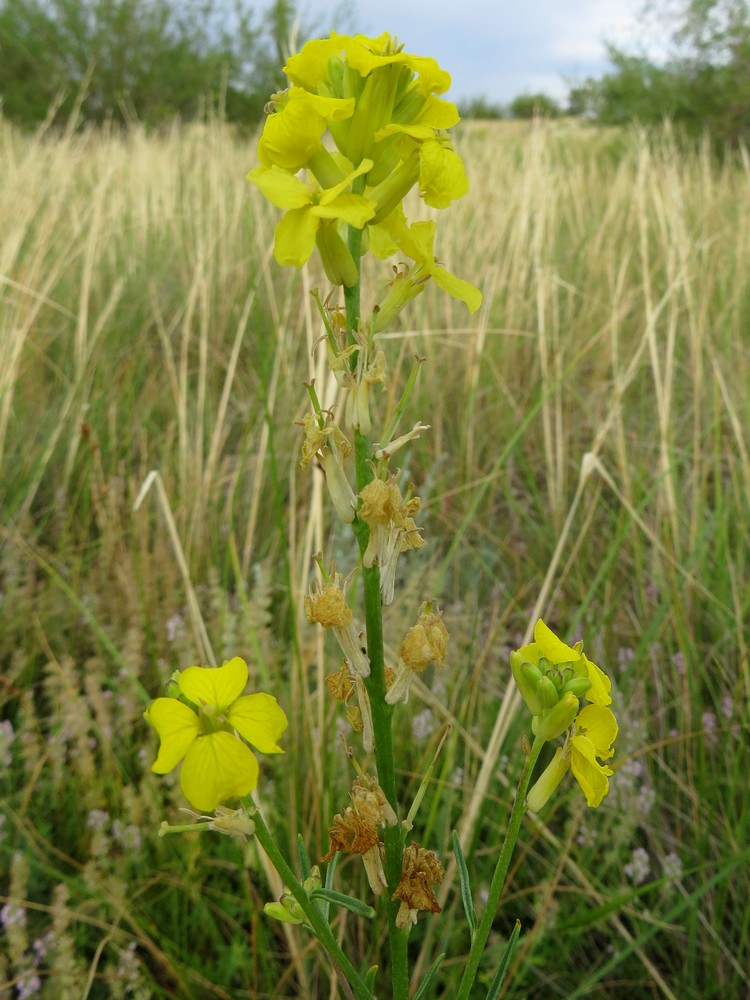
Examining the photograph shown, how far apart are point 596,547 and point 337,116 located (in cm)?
190

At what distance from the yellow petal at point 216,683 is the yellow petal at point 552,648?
25cm

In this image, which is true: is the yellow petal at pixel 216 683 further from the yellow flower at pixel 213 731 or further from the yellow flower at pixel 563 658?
the yellow flower at pixel 563 658

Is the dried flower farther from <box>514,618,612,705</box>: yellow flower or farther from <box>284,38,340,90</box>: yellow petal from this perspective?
<box>284,38,340,90</box>: yellow petal

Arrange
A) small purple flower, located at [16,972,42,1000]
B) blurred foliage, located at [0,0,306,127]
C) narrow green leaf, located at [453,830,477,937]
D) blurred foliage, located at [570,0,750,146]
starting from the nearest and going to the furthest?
narrow green leaf, located at [453,830,477,937]
small purple flower, located at [16,972,42,1000]
blurred foliage, located at [570,0,750,146]
blurred foliage, located at [0,0,306,127]

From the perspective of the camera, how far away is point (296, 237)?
636 mm

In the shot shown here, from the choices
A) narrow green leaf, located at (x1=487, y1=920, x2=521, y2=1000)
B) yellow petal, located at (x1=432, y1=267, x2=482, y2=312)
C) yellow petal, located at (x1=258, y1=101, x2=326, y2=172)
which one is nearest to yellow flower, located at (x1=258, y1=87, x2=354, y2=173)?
yellow petal, located at (x1=258, y1=101, x2=326, y2=172)

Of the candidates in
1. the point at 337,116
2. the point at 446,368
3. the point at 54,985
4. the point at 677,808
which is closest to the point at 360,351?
the point at 337,116

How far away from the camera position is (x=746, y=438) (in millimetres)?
2477

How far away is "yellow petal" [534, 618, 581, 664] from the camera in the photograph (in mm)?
663

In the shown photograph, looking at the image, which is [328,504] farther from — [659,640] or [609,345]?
[609,345]

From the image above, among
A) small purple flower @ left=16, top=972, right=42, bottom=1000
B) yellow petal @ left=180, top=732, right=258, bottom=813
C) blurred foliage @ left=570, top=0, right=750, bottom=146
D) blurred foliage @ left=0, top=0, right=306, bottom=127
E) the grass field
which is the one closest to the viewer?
yellow petal @ left=180, top=732, right=258, bottom=813

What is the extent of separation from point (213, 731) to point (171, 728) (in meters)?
0.03

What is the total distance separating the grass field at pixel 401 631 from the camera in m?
1.36

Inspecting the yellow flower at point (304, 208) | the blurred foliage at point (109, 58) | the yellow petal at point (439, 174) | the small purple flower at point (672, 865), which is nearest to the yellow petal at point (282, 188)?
the yellow flower at point (304, 208)
